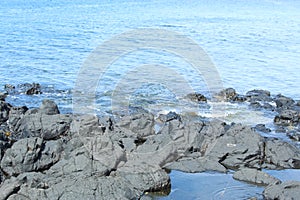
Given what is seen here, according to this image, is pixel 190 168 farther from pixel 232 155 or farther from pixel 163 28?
pixel 163 28

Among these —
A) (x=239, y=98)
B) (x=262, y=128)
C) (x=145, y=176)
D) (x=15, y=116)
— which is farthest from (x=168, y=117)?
(x=145, y=176)

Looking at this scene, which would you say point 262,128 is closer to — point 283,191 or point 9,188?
point 283,191

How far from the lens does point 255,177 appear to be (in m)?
15.5

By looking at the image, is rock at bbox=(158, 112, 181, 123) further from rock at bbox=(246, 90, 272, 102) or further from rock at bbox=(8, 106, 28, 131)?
rock at bbox=(246, 90, 272, 102)

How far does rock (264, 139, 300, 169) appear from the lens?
56.3ft

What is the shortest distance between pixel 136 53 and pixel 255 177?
28113 millimetres

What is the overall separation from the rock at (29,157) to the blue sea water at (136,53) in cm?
895

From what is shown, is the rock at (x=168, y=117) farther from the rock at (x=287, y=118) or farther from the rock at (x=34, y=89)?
the rock at (x=34, y=89)

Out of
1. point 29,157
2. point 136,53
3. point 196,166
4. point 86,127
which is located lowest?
point 196,166

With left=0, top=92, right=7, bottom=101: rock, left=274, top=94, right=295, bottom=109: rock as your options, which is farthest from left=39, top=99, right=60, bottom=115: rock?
left=274, top=94, right=295, bottom=109: rock

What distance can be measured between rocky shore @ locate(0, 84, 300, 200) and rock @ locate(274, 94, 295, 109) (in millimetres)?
4445

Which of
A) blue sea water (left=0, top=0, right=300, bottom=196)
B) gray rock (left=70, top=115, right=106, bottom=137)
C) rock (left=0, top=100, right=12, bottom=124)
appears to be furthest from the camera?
blue sea water (left=0, top=0, right=300, bottom=196)

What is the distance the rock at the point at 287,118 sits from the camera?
22703mm

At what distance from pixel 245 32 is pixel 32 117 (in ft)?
140
